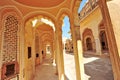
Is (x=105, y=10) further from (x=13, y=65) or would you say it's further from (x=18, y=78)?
(x=18, y=78)

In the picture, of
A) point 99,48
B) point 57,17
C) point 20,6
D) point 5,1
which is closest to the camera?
point 5,1

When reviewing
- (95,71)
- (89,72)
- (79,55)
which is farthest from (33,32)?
(95,71)

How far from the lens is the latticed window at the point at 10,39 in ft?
9.68

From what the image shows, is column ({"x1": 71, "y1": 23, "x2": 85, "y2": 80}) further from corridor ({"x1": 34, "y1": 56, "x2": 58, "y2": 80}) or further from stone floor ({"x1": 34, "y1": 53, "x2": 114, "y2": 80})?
corridor ({"x1": 34, "y1": 56, "x2": 58, "y2": 80})

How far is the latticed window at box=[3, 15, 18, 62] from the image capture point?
2.95m

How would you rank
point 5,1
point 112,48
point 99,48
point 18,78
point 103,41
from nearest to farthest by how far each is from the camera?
1. point 112,48
2. point 5,1
3. point 18,78
4. point 99,48
5. point 103,41

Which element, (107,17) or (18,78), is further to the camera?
(18,78)

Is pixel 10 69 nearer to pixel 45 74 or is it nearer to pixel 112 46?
pixel 45 74

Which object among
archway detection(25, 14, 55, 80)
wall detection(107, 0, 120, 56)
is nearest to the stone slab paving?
archway detection(25, 14, 55, 80)

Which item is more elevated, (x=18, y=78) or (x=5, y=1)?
(x=5, y=1)

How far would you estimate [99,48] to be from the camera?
10.4 metres

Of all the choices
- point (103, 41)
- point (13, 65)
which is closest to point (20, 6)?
point (13, 65)

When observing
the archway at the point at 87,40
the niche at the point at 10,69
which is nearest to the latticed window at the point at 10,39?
the niche at the point at 10,69

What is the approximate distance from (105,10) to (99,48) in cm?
991
